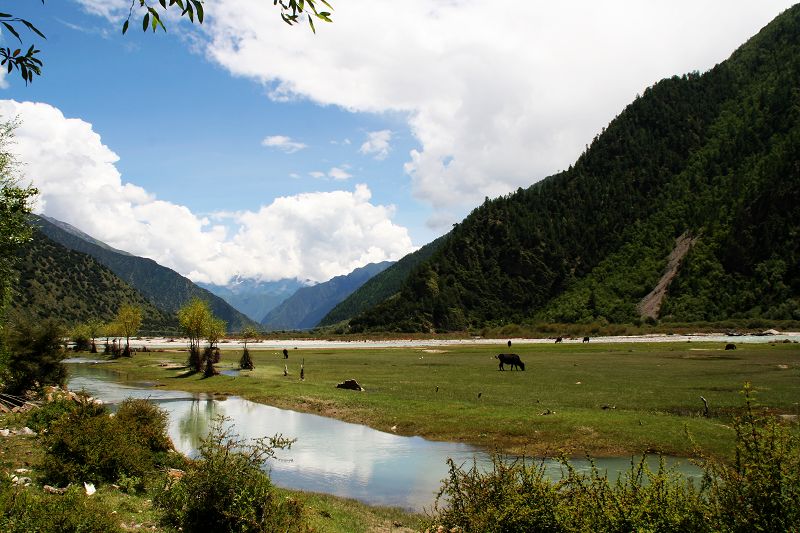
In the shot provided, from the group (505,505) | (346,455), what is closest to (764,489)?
(505,505)

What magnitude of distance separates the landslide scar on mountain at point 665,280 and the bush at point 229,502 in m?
160

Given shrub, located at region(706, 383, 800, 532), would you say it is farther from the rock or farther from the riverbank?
the rock

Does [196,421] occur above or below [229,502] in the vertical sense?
below

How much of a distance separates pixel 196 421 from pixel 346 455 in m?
13.5

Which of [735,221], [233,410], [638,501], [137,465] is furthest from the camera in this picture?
[735,221]

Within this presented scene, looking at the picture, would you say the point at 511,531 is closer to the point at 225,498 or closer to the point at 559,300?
the point at 225,498

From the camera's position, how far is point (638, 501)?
9.09m

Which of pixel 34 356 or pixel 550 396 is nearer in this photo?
pixel 34 356

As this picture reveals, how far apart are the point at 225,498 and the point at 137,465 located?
761 centimetres

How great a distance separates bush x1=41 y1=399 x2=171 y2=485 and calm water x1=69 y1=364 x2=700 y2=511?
199 inches

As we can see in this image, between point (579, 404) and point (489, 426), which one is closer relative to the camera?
point (489, 426)

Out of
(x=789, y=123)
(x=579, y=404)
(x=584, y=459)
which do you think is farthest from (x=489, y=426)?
(x=789, y=123)

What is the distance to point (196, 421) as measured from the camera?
34.1 meters

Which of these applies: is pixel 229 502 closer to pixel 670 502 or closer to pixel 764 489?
pixel 670 502
